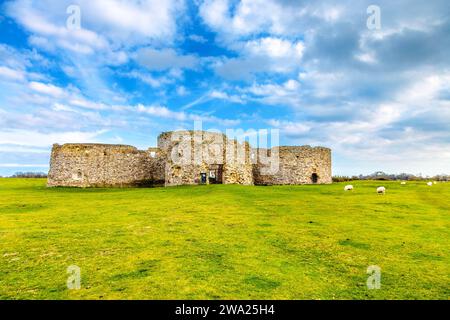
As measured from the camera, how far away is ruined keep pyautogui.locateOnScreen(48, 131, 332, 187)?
3284 cm

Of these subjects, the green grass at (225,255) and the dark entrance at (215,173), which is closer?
the green grass at (225,255)

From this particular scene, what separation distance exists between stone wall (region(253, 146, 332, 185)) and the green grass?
28.9 meters

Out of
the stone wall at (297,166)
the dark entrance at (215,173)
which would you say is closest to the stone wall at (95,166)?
the dark entrance at (215,173)

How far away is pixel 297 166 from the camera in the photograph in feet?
142

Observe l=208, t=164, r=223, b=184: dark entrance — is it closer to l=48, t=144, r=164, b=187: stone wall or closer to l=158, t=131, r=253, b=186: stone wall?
l=158, t=131, r=253, b=186: stone wall

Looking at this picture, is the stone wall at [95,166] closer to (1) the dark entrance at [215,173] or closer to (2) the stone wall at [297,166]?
(1) the dark entrance at [215,173]

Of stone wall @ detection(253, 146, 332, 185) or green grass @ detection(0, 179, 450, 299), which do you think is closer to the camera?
green grass @ detection(0, 179, 450, 299)

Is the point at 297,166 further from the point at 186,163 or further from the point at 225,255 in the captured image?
the point at 225,255

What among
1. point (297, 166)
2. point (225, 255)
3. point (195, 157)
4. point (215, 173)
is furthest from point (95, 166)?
point (225, 255)

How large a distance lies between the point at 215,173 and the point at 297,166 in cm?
1405

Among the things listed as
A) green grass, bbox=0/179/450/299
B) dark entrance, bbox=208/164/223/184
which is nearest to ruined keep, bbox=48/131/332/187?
dark entrance, bbox=208/164/223/184

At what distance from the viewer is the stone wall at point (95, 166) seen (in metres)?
37.3

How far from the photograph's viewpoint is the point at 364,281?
20.5 ft

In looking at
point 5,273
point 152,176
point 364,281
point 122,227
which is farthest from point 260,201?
point 152,176
